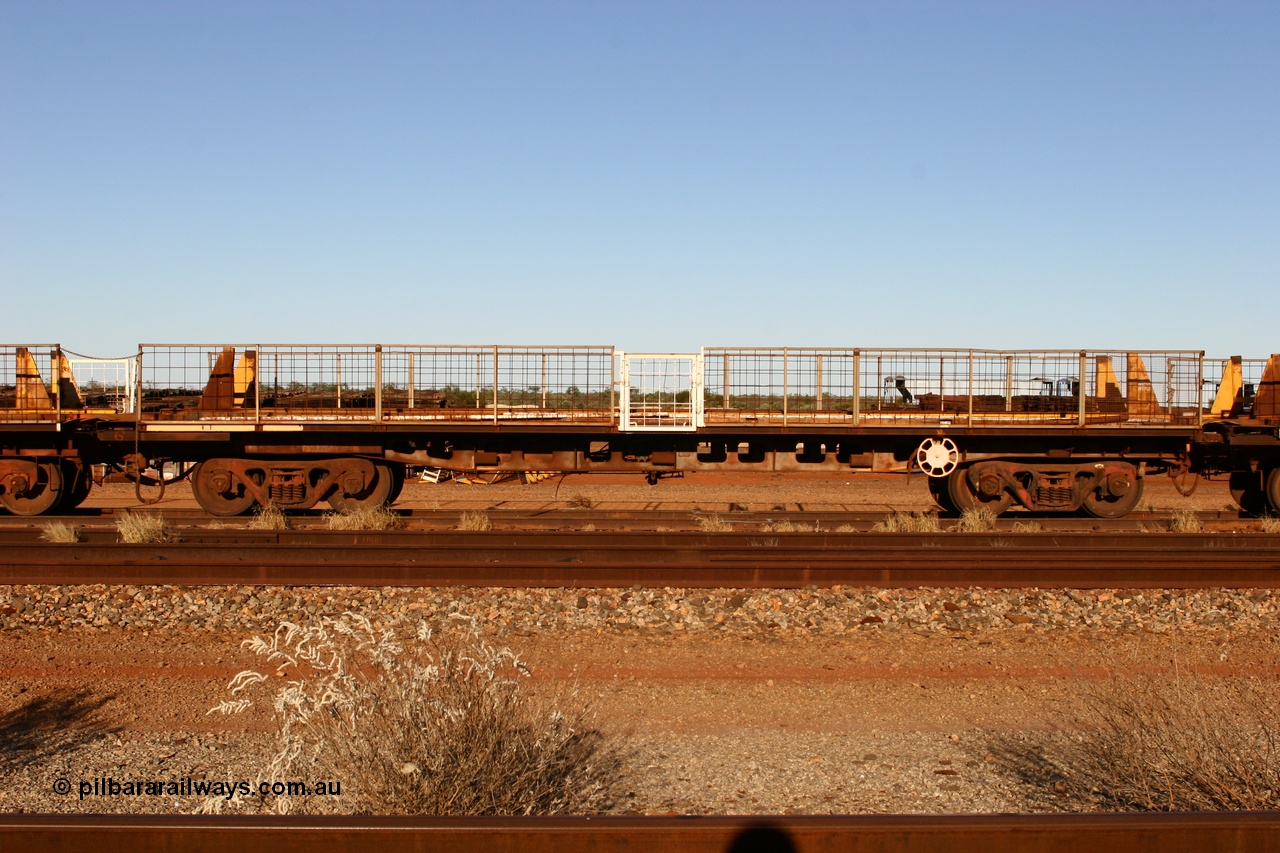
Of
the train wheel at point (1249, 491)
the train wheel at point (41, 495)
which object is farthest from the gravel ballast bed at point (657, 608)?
the train wheel at point (1249, 491)

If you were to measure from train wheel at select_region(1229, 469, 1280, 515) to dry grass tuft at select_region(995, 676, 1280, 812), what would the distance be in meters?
12.8

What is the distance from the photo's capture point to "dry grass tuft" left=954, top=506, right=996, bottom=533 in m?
14.6

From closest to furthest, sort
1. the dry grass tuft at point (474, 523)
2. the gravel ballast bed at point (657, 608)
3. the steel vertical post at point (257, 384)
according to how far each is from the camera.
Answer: the gravel ballast bed at point (657, 608) → the dry grass tuft at point (474, 523) → the steel vertical post at point (257, 384)

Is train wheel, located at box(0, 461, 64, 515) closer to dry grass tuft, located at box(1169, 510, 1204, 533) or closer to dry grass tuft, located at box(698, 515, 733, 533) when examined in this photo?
dry grass tuft, located at box(698, 515, 733, 533)

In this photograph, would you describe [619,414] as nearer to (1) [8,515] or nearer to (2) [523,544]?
(2) [523,544]

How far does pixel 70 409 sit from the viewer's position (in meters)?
17.4

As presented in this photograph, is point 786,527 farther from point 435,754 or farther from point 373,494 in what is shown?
point 435,754

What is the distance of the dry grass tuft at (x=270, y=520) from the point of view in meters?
14.6

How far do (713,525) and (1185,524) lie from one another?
7645 millimetres

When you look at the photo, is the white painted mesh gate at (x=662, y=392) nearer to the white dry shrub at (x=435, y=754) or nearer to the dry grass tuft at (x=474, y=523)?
the dry grass tuft at (x=474, y=523)

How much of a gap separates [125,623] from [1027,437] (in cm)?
1339

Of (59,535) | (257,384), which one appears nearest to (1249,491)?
(257,384)

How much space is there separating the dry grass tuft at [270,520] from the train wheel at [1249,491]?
1616 centimetres

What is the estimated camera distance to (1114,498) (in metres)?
16.8
